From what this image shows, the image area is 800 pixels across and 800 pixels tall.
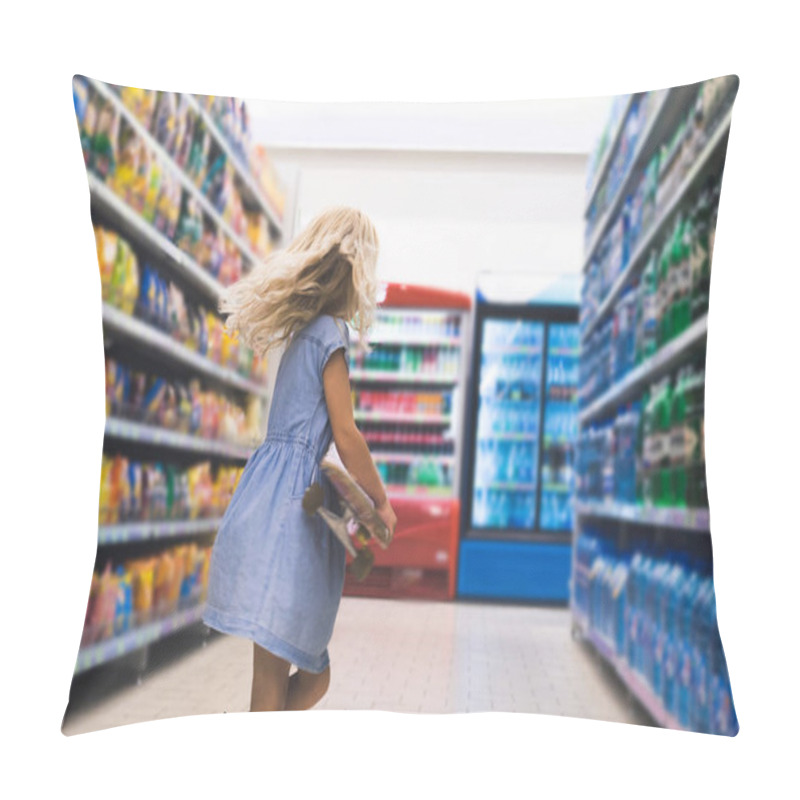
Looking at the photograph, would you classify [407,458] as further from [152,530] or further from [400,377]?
[152,530]

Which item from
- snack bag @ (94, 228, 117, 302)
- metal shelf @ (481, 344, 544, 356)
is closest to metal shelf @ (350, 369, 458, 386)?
metal shelf @ (481, 344, 544, 356)

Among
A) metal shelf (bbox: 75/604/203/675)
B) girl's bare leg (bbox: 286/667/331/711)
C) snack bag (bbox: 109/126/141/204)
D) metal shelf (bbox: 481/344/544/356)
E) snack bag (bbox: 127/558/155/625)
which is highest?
snack bag (bbox: 109/126/141/204)

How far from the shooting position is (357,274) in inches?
80.4

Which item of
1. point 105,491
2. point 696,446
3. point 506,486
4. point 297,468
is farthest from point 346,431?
point 696,446

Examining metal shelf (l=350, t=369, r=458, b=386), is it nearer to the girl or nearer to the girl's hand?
the girl

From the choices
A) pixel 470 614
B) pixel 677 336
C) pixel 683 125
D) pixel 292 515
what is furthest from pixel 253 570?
pixel 683 125

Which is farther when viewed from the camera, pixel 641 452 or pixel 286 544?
pixel 641 452

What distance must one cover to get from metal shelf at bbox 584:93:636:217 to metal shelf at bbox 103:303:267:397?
0.84m

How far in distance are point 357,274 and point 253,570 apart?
0.67 meters

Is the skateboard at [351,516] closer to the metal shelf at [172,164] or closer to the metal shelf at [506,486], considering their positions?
the metal shelf at [506,486]

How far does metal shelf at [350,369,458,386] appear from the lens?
6.77ft

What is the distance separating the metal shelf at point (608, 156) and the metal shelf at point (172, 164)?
0.75 m

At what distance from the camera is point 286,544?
1.95 meters

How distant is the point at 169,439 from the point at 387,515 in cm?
53
